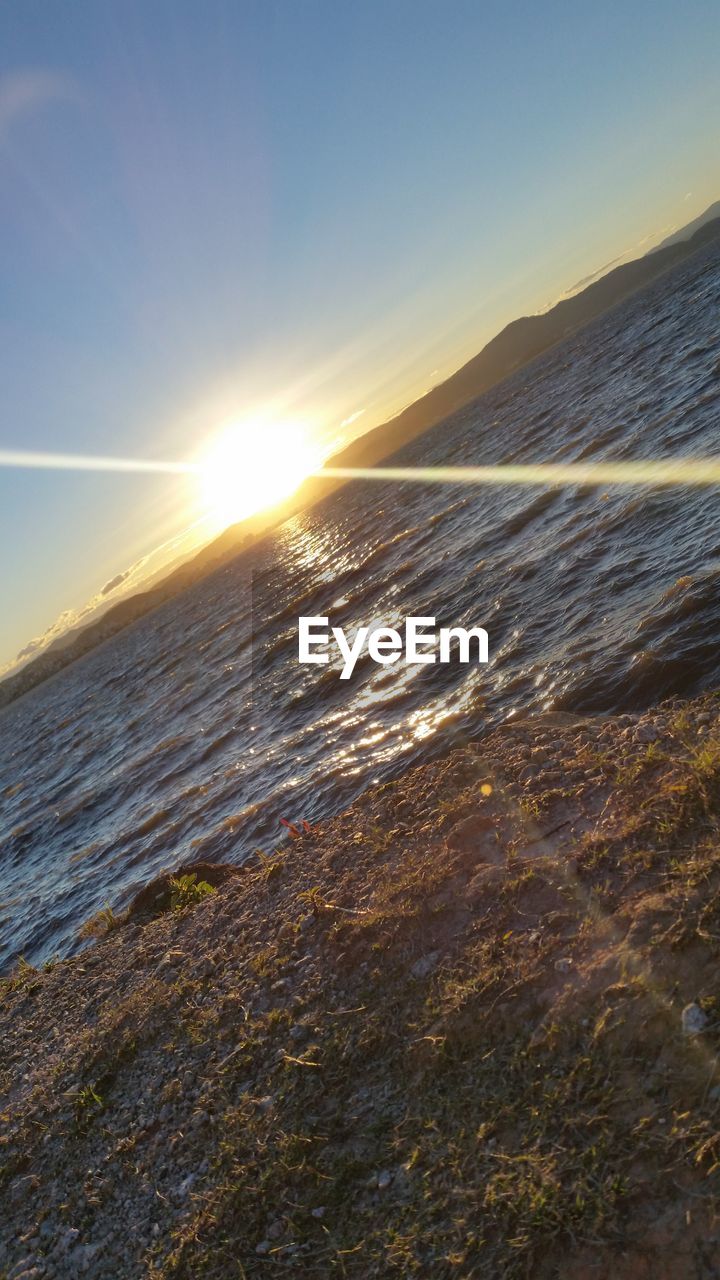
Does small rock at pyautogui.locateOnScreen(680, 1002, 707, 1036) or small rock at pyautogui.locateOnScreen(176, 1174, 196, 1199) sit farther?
small rock at pyautogui.locateOnScreen(176, 1174, 196, 1199)

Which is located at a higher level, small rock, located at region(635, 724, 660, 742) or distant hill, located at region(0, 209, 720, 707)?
distant hill, located at region(0, 209, 720, 707)

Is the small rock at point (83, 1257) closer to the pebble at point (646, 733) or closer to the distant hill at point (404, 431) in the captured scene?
the pebble at point (646, 733)

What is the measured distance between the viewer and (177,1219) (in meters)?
6.42

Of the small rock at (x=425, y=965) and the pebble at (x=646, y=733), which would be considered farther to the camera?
the pebble at (x=646, y=733)

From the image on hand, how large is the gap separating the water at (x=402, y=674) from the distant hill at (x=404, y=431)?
111m

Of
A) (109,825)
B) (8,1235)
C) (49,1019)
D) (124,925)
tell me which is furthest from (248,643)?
(8,1235)

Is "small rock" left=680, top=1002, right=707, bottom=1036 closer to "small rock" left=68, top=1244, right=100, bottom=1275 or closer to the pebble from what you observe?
the pebble

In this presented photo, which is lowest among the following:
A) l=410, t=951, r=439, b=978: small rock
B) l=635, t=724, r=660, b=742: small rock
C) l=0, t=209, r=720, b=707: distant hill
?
l=635, t=724, r=660, b=742: small rock

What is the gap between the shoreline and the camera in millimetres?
4922

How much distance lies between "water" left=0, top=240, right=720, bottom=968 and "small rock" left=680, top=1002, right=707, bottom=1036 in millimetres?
6474

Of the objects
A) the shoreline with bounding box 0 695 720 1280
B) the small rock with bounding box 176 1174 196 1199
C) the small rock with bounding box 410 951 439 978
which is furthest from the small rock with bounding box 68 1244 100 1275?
the small rock with bounding box 410 951 439 978

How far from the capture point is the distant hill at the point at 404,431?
154375mm

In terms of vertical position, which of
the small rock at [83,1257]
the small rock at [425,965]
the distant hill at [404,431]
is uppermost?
the distant hill at [404,431]

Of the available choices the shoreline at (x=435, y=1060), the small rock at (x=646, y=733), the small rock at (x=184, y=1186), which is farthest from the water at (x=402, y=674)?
the small rock at (x=184, y=1186)
